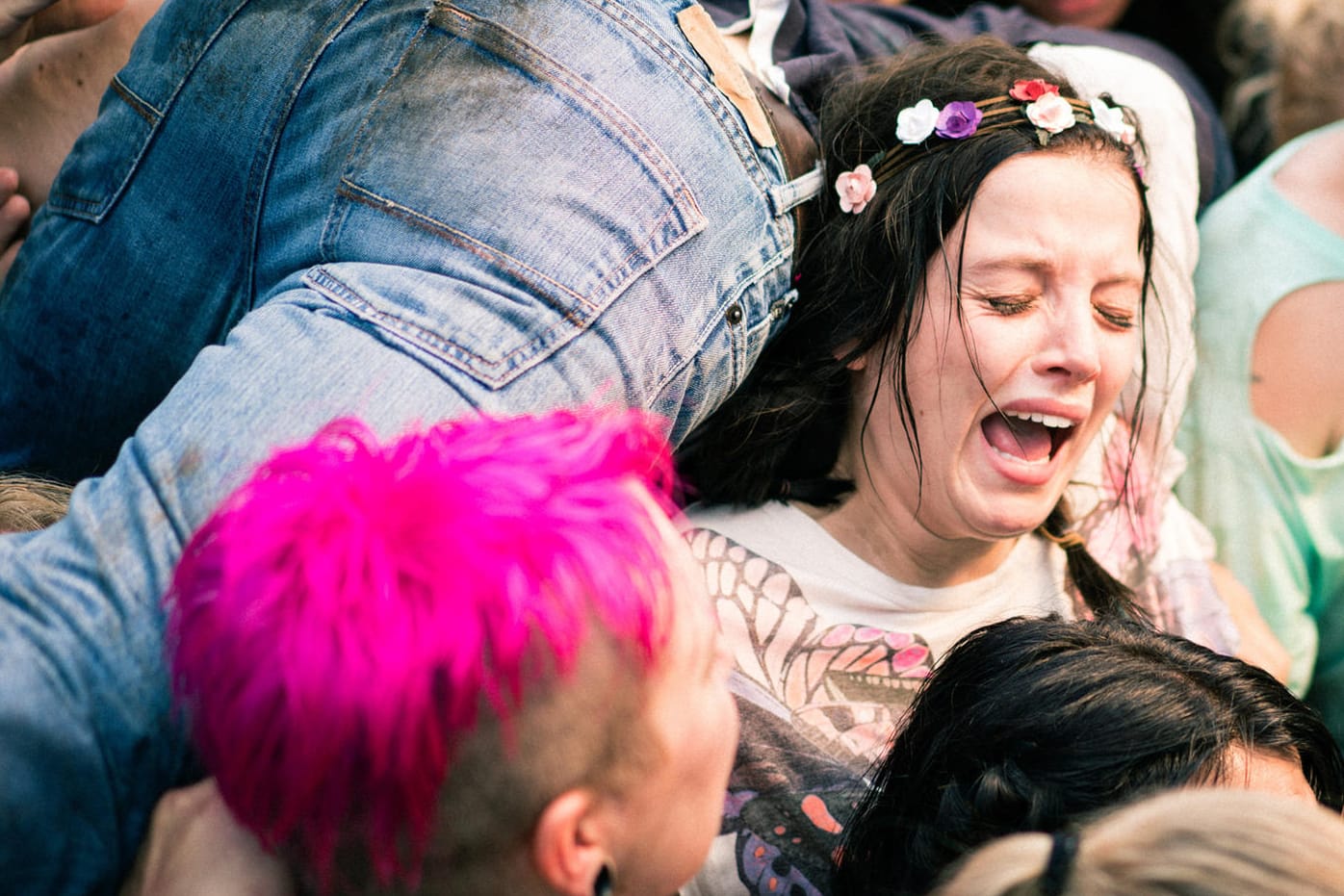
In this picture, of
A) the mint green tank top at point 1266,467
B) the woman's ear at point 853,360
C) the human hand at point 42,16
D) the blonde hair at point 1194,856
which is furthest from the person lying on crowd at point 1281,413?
the human hand at point 42,16

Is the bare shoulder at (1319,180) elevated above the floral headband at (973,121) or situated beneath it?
situated beneath

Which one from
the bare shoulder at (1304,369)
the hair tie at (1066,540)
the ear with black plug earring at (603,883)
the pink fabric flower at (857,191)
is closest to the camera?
the ear with black plug earring at (603,883)

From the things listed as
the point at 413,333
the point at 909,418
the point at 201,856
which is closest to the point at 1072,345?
the point at 909,418

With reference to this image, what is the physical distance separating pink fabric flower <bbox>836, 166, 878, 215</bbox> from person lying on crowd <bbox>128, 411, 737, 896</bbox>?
0.89 metres

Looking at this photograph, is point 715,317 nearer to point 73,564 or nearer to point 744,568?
point 744,568

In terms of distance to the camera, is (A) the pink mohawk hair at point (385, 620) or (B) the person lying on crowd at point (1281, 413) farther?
(B) the person lying on crowd at point (1281, 413)

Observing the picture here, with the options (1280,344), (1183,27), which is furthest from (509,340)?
(1183,27)

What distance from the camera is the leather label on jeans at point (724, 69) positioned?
59.7 inches

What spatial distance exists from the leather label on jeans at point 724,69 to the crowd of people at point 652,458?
0.04ft

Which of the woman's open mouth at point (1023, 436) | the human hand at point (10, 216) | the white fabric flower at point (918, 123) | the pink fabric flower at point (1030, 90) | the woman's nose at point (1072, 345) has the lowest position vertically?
the woman's open mouth at point (1023, 436)

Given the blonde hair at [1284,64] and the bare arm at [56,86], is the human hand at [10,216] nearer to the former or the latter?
the bare arm at [56,86]

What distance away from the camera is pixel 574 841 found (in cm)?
92

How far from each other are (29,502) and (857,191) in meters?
1.16

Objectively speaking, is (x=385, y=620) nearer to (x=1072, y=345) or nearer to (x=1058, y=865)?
(x=1058, y=865)
